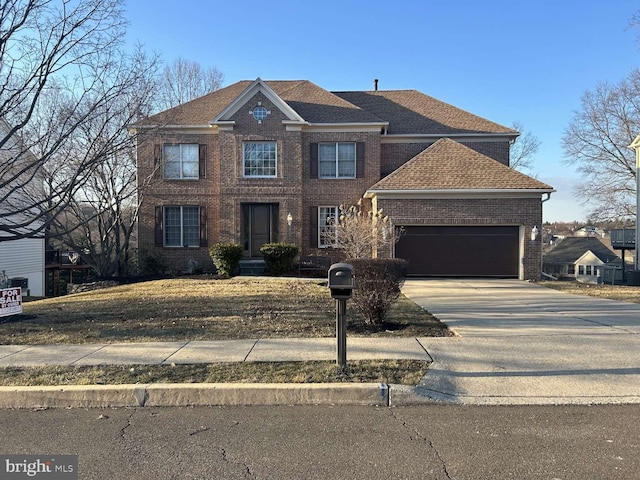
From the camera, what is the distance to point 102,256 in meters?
19.6

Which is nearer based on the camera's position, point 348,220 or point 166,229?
point 348,220

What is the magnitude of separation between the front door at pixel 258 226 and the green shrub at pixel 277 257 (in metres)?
2.30

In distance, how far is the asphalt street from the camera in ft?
11.2

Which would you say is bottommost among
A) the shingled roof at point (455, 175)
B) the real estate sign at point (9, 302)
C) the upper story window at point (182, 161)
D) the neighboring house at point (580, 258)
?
the neighboring house at point (580, 258)

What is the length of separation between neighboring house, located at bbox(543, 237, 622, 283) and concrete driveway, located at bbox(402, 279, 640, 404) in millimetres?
40176

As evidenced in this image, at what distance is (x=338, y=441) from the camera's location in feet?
12.7

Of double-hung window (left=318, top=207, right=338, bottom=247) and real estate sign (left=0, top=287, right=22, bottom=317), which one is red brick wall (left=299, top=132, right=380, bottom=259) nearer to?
double-hung window (left=318, top=207, right=338, bottom=247)

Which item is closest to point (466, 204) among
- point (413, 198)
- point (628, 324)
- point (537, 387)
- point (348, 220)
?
point (413, 198)

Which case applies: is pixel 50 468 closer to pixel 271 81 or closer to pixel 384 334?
pixel 384 334

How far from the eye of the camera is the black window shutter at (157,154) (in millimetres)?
19814

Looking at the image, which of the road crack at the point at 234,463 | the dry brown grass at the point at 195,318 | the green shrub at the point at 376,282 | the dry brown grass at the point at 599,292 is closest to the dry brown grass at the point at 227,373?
the road crack at the point at 234,463

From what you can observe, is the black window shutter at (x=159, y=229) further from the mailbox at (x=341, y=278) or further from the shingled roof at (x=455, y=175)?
the mailbox at (x=341, y=278)

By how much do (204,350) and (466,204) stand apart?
500 inches

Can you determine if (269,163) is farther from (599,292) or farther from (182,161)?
(599,292)
